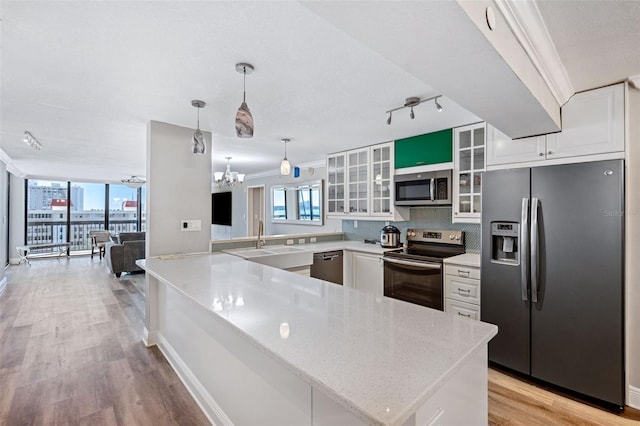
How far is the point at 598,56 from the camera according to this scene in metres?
1.72

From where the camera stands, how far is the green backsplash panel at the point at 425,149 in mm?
3271

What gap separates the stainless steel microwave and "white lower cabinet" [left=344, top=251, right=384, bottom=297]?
30.0 inches

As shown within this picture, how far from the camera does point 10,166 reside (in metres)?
5.85

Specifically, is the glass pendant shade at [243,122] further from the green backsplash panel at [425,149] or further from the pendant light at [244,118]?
the green backsplash panel at [425,149]

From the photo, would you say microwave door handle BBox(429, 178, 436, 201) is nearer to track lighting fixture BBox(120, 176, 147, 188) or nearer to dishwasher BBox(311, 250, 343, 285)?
dishwasher BBox(311, 250, 343, 285)

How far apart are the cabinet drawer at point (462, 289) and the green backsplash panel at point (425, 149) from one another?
1256 millimetres

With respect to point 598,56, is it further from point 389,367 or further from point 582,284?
point 389,367

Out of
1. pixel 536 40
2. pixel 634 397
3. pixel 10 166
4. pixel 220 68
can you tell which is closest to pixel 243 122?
pixel 220 68

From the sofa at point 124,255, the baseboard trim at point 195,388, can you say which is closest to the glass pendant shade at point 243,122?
the baseboard trim at point 195,388

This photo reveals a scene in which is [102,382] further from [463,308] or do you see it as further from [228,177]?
[228,177]

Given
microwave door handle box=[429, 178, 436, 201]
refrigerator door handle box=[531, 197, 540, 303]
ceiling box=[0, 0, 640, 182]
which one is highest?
ceiling box=[0, 0, 640, 182]

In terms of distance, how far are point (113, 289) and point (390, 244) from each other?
4544mm

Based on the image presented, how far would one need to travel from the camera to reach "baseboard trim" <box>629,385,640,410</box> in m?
2.00

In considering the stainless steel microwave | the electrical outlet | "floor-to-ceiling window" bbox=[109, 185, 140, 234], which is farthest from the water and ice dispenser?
"floor-to-ceiling window" bbox=[109, 185, 140, 234]
